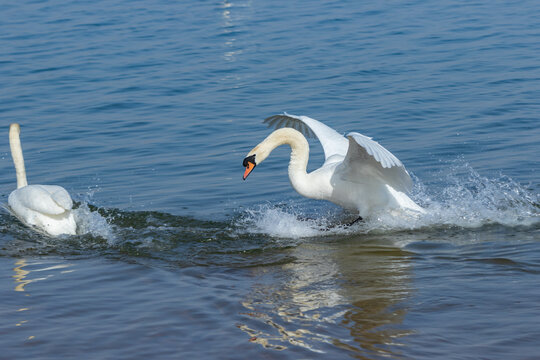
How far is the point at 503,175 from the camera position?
9039 millimetres

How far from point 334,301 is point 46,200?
10.6ft

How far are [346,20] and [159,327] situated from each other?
16959 mm

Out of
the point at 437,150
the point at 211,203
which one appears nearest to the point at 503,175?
the point at 437,150

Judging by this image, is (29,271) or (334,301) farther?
(29,271)

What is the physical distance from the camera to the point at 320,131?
8977 mm

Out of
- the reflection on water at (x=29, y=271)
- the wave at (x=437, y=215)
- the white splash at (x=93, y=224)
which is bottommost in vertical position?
the wave at (x=437, y=215)

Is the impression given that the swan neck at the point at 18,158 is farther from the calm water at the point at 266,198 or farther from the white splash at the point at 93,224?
the white splash at the point at 93,224

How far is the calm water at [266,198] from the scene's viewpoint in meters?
5.17

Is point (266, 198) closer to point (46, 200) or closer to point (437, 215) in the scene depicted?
point (437, 215)

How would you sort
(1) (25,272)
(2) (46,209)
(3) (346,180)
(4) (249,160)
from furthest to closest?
(3) (346,180)
(4) (249,160)
(2) (46,209)
(1) (25,272)

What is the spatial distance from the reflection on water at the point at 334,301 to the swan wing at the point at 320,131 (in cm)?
171

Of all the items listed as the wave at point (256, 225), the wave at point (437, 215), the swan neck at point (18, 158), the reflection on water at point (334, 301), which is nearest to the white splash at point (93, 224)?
the wave at point (256, 225)

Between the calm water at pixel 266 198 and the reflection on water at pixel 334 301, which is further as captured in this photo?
the calm water at pixel 266 198

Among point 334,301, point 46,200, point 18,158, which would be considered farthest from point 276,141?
point 18,158
